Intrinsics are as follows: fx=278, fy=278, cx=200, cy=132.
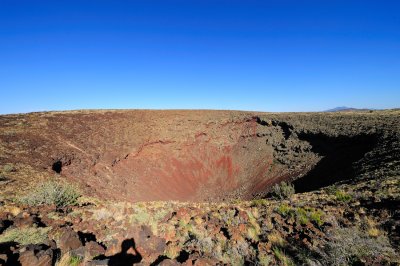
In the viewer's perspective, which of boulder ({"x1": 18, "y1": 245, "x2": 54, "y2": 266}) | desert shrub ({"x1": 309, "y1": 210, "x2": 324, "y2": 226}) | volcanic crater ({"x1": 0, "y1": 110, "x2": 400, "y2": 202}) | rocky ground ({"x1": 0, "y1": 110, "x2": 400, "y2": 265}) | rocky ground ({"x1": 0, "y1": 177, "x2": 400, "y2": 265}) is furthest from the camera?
volcanic crater ({"x1": 0, "y1": 110, "x2": 400, "y2": 202})

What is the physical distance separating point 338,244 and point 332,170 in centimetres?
1519

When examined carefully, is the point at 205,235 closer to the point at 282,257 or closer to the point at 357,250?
the point at 282,257

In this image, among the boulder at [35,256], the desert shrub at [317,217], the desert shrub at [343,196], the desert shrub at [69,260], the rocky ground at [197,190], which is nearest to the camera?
the boulder at [35,256]

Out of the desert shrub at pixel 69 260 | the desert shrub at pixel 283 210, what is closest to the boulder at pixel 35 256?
the desert shrub at pixel 69 260

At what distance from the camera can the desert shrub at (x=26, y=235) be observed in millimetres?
6355

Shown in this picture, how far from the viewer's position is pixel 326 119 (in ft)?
97.5

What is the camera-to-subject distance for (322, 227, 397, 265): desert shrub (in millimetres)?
5816

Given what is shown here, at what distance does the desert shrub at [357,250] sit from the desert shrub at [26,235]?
646cm

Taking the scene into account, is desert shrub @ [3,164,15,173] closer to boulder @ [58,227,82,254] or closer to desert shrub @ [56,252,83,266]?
boulder @ [58,227,82,254]

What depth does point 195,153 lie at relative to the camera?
29141 millimetres

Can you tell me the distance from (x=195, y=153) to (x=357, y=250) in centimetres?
2337

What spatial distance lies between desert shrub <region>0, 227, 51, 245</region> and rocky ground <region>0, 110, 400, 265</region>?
0.12 feet

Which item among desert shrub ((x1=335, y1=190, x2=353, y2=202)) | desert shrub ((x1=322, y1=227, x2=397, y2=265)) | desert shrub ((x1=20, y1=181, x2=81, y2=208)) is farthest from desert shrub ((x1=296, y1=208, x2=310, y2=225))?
desert shrub ((x1=20, y1=181, x2=81, y2=208))

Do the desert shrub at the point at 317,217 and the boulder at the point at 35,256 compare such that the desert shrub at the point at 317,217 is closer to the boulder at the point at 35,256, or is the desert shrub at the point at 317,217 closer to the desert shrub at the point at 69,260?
the desert shrub at the point at 69,260
